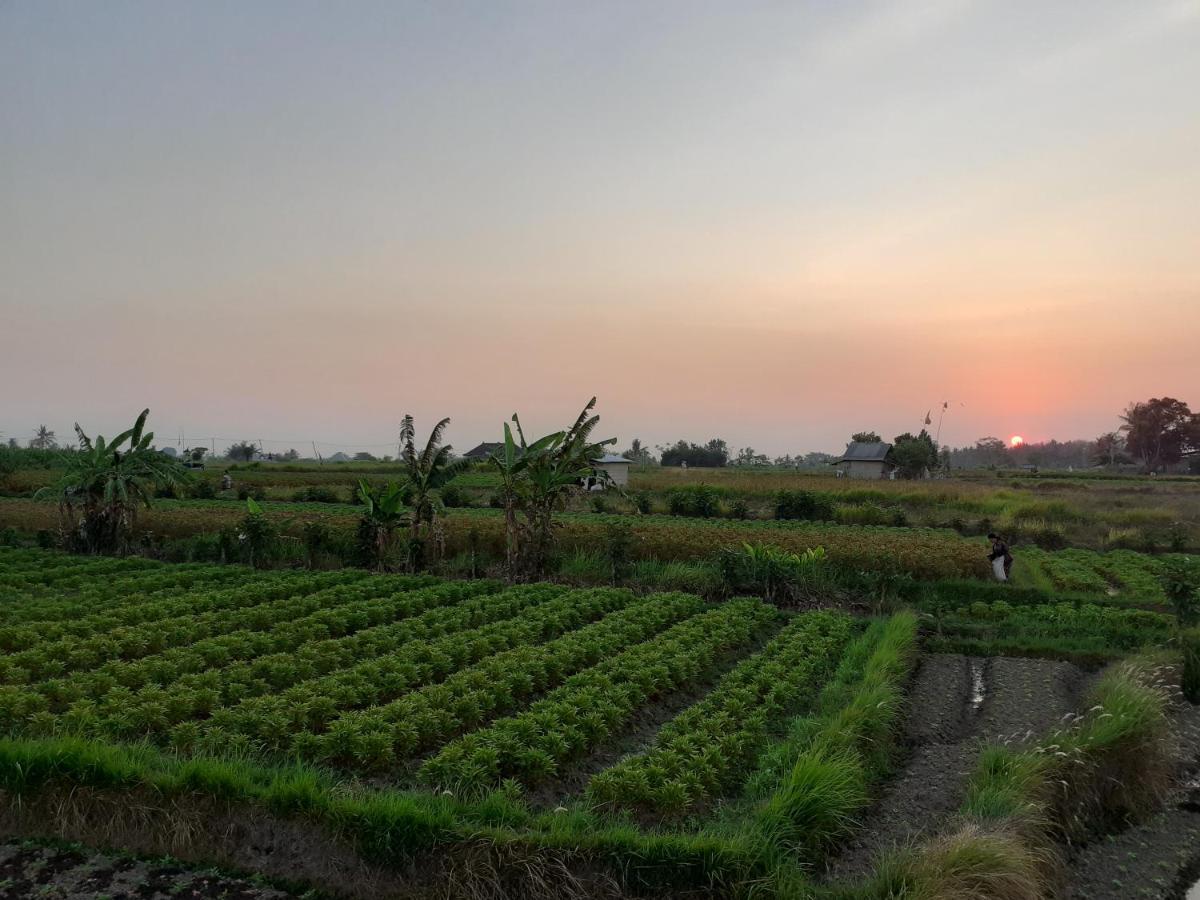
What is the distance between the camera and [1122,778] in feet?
28.0

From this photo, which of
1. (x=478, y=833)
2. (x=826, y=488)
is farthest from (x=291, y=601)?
(x=826, y=488)

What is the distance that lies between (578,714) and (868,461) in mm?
59506

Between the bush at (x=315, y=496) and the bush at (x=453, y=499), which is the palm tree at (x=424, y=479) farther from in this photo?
the bush at (x=315, y=496)

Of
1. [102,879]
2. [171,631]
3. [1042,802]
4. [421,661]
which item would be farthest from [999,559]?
[102,879]

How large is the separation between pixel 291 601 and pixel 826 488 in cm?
2979

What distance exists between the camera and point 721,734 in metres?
8.37

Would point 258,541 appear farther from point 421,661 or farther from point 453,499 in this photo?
point 453,499

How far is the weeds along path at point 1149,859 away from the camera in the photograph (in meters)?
6.96

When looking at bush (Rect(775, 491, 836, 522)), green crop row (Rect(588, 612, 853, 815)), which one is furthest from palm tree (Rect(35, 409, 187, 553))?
bush (Rect(775, 491, 836, 522))

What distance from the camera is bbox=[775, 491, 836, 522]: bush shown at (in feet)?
108

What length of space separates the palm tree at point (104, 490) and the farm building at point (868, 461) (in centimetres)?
5052

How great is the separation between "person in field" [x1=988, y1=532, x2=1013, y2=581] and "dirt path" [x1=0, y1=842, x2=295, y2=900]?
17.6 m

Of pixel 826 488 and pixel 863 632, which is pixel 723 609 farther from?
pixel 826 488

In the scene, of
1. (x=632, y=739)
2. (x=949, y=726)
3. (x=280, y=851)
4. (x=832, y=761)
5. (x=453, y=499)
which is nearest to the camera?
(x=280, y=851)
